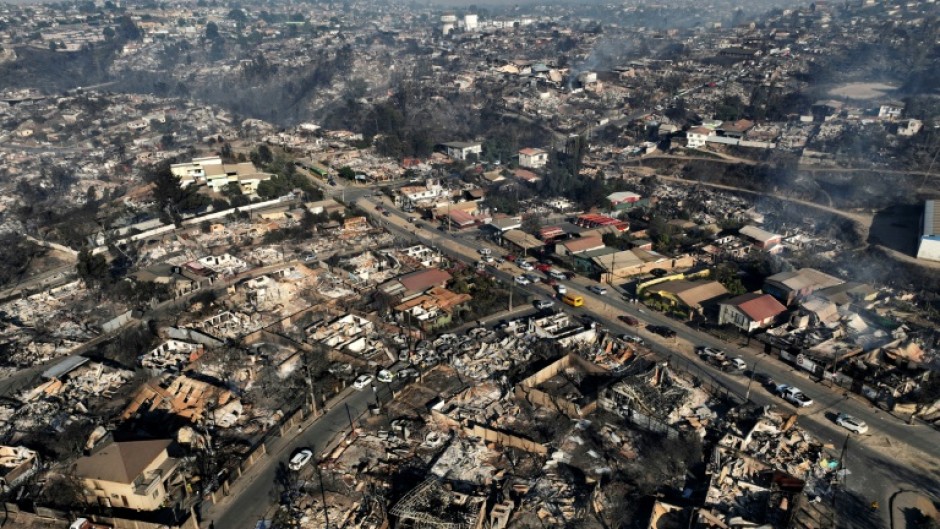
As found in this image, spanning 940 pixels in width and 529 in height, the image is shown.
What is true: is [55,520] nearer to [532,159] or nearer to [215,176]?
[215,176]

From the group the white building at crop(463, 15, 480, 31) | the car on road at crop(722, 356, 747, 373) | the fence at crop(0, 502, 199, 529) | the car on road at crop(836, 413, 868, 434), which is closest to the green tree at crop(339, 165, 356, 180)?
the car on road at crop(722, 356, 747, 373)

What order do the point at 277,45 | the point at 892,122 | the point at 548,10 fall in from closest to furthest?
1. the point at 892,122
2. the point at 277,45
3. the point at 548,10

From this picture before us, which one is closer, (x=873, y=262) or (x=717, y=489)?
(x=717, y=489)

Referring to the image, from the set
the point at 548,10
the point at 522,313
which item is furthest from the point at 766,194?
the point at 548,10

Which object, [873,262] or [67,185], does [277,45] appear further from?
[873,262]

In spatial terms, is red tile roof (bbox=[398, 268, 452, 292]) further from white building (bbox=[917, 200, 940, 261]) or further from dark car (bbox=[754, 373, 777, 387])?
white building (bbox=[917, 200, 940, 261])
